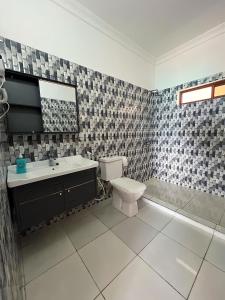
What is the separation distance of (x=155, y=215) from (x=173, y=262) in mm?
716

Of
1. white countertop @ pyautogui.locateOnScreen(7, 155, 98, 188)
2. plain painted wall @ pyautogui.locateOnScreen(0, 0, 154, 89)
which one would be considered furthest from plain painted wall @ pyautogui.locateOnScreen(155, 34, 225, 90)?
white countertop @ pyautogui.locateOnScreen(7, 155, 98, 188)

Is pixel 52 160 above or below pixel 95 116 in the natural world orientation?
below

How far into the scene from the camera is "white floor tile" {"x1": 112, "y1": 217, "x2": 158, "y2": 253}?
4.96 ft

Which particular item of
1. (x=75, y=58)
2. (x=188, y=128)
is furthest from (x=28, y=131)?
(x=188, y=128)

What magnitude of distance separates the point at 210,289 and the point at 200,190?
1.84m

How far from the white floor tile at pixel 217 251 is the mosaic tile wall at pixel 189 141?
114 cm

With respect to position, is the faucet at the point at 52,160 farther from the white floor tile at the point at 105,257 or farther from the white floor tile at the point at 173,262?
the white floor tile at the point at 173,262

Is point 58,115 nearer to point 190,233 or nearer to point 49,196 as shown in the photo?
point 49,196

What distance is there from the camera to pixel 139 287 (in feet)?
3.61

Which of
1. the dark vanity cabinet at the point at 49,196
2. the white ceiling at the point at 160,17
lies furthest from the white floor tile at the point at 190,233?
the white ceiling at the point at 160,17

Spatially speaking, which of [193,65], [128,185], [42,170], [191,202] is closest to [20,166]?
[42,170]

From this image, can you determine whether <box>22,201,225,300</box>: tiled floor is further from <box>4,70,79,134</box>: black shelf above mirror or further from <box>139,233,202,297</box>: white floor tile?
<box>4,70,79,134</box>: black shelf above mirror

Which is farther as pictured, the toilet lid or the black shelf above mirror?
the toilet lid

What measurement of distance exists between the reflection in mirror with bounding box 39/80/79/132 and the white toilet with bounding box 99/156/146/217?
0.73m
